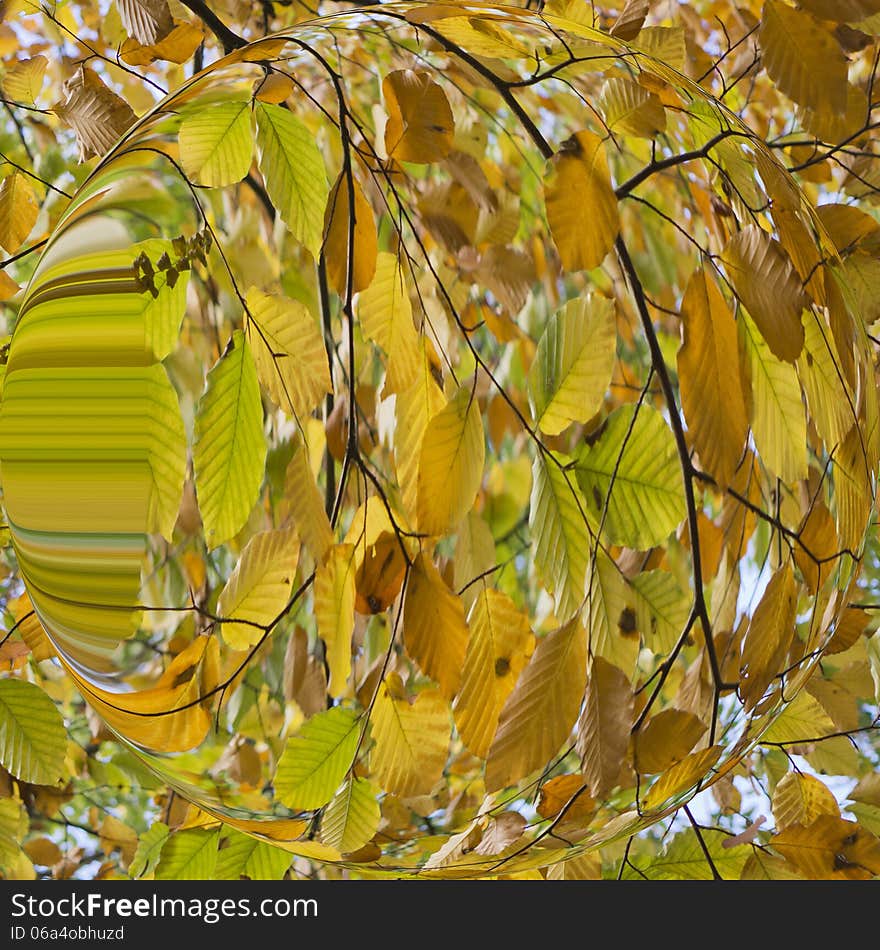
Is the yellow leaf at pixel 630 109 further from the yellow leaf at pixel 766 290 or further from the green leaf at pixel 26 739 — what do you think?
the green leaf at pixel 26 739

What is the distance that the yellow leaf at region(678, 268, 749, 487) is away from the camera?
6.3 inches

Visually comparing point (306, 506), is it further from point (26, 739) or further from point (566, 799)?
point (26, 739)

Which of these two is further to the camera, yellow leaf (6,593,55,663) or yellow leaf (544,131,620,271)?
yellow leaf (6,593,55,663)

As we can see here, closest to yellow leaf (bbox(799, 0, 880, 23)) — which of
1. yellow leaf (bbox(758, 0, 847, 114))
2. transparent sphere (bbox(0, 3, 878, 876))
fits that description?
yellow leaf (bbox(758, 0, 847, 114))

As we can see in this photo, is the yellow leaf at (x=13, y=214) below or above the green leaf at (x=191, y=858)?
above

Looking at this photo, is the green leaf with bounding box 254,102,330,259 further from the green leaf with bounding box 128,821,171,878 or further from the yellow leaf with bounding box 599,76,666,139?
the green leaf with bounding box 128,821,171,878

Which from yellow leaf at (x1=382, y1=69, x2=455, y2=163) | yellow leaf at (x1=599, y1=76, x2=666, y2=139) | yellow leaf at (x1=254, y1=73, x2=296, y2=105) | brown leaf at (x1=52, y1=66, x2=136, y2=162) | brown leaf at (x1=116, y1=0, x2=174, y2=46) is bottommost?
yellow leaf at (x1=599, y1=76, x2=666, y2=139)

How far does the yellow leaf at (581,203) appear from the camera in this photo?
0.51ft

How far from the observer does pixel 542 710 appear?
0.55ft

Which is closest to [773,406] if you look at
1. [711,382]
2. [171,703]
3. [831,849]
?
[711,382]

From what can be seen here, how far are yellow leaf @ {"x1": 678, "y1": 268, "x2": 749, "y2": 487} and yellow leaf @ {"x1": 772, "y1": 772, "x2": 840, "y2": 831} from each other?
245 mm

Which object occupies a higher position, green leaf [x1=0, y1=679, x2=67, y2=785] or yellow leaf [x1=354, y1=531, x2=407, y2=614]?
green leaf [x1=0, y1=679, x2=67, y2=785]

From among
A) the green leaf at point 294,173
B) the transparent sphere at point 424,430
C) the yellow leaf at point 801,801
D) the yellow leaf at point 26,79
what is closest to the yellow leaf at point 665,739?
the transparent sphere at point 424,430

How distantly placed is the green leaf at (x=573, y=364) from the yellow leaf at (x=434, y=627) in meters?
0.03
